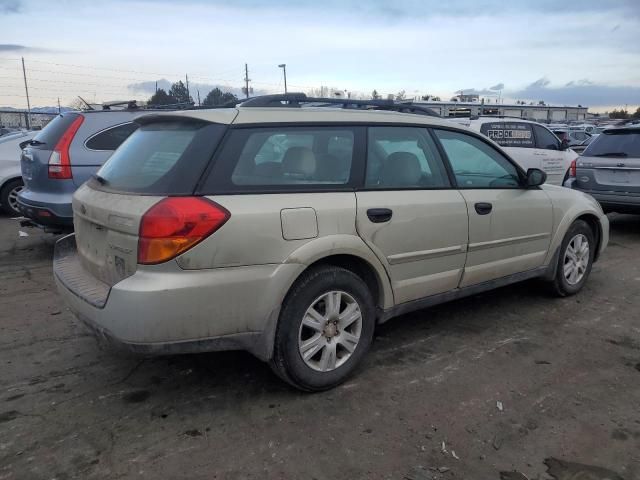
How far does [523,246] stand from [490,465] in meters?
2.29

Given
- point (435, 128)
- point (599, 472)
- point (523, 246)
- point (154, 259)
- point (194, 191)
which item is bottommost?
point (599, 472)

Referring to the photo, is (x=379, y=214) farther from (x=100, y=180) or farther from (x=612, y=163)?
(x=612, y=163)

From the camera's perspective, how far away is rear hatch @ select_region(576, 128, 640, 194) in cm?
782

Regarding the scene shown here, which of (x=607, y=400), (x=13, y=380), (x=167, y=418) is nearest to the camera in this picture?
(x=167, y=418)

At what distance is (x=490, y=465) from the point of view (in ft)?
8.75

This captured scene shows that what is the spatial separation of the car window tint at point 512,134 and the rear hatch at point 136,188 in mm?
7726

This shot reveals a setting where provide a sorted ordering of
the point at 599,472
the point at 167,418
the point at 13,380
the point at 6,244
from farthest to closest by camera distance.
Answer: the point at 6,244, the point at 13,380, the point at 167,418, the point at 599,472

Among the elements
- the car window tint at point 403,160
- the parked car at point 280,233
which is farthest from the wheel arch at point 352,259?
the car window tint at point 403,160

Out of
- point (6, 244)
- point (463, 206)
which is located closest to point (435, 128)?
point (463, 206)

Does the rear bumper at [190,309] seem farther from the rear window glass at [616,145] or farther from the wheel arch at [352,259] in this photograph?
the rear window glass at [616,145]

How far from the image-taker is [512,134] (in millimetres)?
10102

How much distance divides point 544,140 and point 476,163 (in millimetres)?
6906

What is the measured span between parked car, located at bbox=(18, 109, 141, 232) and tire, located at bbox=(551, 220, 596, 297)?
15.0 ft

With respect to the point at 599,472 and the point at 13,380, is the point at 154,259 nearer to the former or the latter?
the point at 13,380
